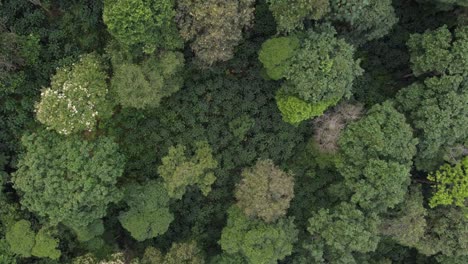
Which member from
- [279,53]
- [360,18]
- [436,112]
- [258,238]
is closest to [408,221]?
[436,112]

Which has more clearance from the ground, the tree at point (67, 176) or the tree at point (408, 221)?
the tree at point (67, 176)

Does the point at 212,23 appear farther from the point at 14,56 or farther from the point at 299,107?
the point at 14,56

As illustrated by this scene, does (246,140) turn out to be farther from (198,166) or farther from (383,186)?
(383,186)

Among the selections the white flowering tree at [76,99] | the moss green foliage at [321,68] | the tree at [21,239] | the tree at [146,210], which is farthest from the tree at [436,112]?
the tree at [21,239]

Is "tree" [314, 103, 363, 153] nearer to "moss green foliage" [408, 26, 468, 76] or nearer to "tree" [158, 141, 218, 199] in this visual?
"moss green foliage" [408, 26, 468, 76]

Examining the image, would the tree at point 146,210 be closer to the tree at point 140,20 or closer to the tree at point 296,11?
the tree at point 140,20
